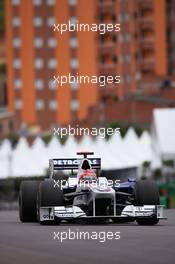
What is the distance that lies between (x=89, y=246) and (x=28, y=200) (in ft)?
28.7

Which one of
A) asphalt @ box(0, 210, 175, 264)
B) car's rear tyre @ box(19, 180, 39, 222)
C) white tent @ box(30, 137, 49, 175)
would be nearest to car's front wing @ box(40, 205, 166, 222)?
asphalt @ box(0, 210, 175, 264)

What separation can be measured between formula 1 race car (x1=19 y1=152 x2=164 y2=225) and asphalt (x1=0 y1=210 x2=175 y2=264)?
354 mm

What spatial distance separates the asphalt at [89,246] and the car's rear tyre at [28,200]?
6.15 feet

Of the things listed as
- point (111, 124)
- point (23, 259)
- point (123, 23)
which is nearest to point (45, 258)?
point (23, 259)

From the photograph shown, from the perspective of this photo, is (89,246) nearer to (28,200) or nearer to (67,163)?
(67,163)

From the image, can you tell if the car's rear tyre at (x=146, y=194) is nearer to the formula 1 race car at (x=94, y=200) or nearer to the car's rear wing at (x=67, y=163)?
the formula 1 race car at (x=94, y=200)

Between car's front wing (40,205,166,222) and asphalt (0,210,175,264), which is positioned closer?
asphalt (0,210,175,264)

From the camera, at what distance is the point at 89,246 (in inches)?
747

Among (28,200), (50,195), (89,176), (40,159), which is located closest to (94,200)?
(50,195)

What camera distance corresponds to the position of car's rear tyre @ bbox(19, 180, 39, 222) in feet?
90.0

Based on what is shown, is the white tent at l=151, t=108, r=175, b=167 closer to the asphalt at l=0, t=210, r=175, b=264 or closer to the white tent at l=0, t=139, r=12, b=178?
Result: the white tent at l=0, t=139, r=12, b=178

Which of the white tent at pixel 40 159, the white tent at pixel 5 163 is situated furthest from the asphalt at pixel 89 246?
the white tent at pixel 40 159

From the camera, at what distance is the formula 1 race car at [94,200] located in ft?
83.8

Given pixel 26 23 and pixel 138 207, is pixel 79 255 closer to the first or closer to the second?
pixel 138 207
